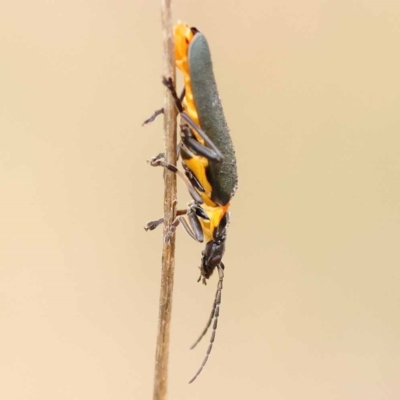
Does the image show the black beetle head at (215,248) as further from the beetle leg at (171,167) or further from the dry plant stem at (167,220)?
the dry plant stem at (167,220)

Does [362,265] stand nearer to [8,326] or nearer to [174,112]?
[8,326]

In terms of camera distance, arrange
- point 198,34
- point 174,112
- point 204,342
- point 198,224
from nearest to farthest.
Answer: point 174,112, point 198,34, point 198,224, point 204,342

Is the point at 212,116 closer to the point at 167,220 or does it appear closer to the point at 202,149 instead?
the point at 202,149

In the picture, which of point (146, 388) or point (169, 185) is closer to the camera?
point (169, 185)

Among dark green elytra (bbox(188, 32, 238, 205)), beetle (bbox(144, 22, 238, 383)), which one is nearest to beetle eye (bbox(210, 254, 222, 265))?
beetle (bbox(144, 22, 238, 383))

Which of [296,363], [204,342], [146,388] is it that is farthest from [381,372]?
[146,388]

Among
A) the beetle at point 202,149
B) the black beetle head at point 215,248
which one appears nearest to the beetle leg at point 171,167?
the beetle at point 202,149

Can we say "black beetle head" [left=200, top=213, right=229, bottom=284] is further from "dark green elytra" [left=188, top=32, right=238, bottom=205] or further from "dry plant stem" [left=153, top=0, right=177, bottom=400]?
"dry plant stem" [left=153, top=0, right=177, bottom=400]
